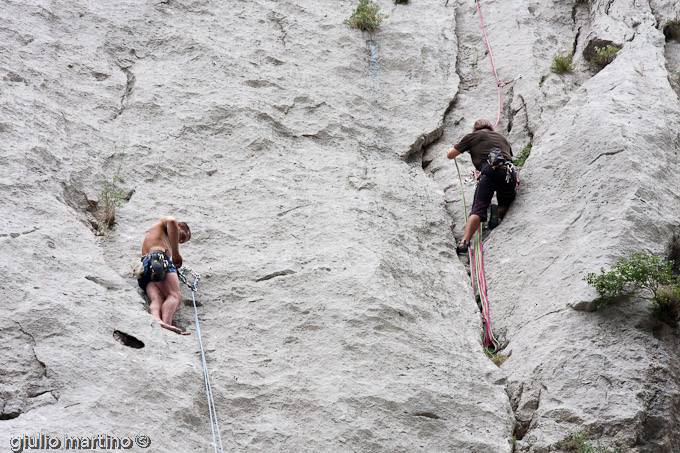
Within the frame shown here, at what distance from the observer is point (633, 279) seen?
5.44 m

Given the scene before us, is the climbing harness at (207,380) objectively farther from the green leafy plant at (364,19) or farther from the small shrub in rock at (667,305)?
the green leafy plant at (364,19)

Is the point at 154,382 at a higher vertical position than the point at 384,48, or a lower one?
lower

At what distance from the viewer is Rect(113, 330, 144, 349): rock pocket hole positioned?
4.91 metres

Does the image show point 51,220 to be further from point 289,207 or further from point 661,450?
point 661,450

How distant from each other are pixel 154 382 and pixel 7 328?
3.52 feet

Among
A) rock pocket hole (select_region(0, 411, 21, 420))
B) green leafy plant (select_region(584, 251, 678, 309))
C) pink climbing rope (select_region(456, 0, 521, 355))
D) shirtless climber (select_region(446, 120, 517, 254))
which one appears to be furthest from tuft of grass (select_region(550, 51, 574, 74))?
rock pocket hole (select_region(0, 411, 21, 420))

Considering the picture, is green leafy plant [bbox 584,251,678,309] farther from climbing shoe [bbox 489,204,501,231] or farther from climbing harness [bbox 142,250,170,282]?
climbing harness [bbox 142,250,170,282]

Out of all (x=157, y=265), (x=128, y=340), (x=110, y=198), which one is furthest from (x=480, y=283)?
(x=110, y=198)

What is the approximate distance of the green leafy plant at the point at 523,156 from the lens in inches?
304

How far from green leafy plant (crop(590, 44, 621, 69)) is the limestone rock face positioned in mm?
170

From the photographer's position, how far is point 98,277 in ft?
17.4

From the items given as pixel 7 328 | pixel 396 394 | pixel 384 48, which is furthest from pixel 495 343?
pixel 384 48

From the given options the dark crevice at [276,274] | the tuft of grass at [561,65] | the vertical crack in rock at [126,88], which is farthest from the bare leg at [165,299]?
the tuft of grass at [561,65]

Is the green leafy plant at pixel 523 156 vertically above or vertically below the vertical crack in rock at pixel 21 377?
above
